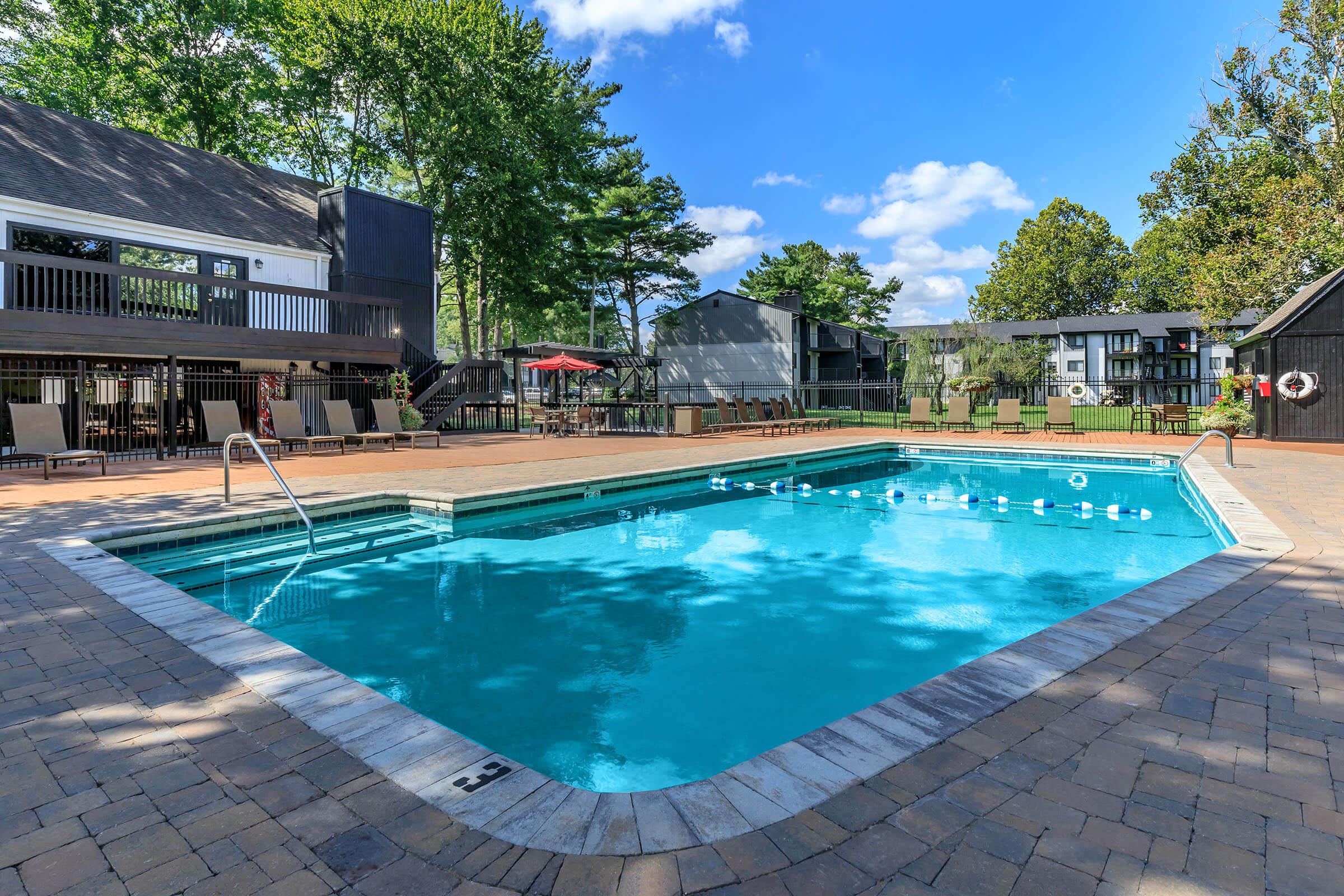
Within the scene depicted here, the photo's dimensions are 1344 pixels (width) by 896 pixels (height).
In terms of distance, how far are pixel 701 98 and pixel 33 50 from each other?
76.6 ft

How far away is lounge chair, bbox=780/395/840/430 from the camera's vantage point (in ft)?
65.9

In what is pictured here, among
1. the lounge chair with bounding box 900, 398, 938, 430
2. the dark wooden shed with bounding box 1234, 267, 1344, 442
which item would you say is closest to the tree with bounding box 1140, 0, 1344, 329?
the dark wooden shed with bounding box 1234, 267, 1344, 442

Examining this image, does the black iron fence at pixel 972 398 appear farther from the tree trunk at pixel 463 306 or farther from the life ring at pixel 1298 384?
the tree trunk at pixel 463 306

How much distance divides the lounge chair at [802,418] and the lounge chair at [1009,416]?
4.95 m

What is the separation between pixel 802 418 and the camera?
833 inches

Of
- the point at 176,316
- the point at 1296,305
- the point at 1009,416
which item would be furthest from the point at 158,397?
the point at 1296,305

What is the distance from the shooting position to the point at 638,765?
3.15 meters

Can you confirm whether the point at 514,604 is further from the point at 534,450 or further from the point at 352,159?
the point at 352,159


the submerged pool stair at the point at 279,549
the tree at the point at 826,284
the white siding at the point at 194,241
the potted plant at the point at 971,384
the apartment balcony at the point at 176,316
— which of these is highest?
the tree at the point at 826,284

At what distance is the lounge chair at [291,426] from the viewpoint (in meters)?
13.1

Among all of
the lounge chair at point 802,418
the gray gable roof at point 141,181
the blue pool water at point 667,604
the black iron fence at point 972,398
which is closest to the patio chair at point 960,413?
the black iron fence at point 972,398

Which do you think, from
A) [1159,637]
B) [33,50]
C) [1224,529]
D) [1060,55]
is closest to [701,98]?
[1060,55]

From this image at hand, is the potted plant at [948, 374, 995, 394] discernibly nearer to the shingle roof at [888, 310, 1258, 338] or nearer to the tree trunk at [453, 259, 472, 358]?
the tree trunk at [453, 259, 472, 358]

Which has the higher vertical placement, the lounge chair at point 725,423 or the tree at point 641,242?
the tree at point 641,242
